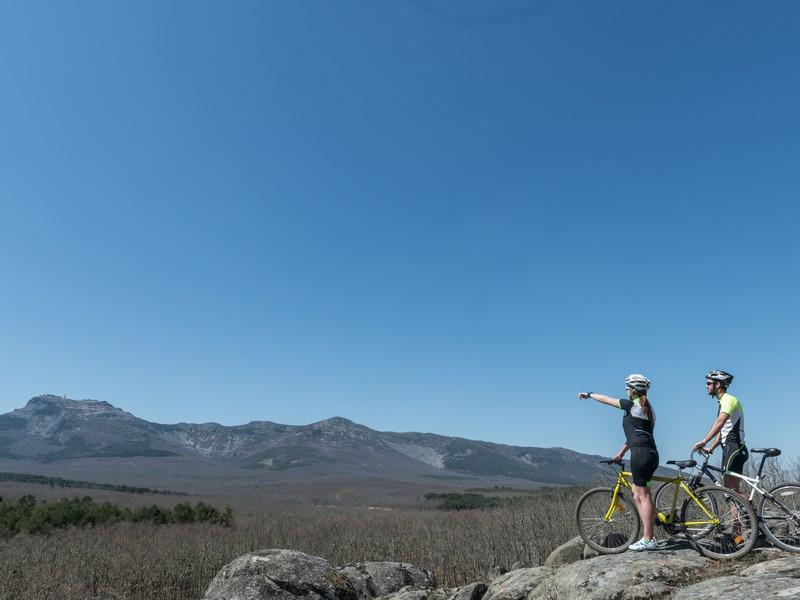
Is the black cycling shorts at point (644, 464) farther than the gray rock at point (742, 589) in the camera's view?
Yes

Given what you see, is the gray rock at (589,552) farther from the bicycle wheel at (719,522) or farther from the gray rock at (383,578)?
the gray rock at (383,578)

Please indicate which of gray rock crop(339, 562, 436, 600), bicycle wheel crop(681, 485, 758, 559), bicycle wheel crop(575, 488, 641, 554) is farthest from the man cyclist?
gray rock crop(339, 562, 436, 600)

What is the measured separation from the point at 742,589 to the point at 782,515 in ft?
8.10

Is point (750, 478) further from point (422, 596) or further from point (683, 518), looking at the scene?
point (422, 596)

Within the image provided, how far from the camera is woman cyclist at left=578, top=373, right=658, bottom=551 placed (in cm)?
928

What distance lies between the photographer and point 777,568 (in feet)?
24.3

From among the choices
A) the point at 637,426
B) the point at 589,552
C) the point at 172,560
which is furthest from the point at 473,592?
the point at 172,560

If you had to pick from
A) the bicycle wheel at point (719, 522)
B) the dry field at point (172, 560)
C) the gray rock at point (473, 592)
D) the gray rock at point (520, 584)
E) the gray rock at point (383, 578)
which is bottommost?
the dry field at point (172, 560)

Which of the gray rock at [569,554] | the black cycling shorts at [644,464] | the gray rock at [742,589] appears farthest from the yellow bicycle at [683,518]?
the gray rock at [569,554]

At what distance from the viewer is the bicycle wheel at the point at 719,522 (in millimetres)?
8656

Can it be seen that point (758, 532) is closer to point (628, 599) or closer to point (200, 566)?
point (628, 599)

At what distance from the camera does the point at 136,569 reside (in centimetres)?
2630

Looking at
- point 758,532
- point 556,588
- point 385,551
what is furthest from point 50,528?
point 758,532

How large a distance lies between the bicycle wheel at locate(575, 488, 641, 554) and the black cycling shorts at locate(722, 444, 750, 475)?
1858 mm
